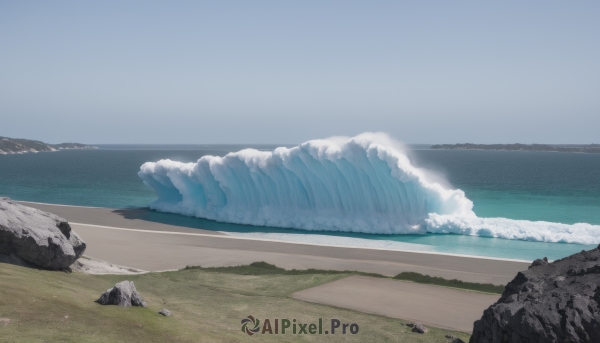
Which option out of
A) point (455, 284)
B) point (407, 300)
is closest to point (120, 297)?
point (407, 300)

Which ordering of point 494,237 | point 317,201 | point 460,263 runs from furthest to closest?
1. point 317,201
2. point 494,237
3. point 460,263

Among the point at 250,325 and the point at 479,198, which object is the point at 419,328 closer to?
the point at 250,325

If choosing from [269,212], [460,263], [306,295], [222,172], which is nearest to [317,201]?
[269,212]

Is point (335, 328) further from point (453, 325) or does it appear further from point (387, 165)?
point (387, 165)

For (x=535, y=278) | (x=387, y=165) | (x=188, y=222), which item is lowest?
(x=188, y=222)

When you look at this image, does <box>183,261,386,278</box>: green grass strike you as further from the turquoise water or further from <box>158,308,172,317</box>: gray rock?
the turquoise water
